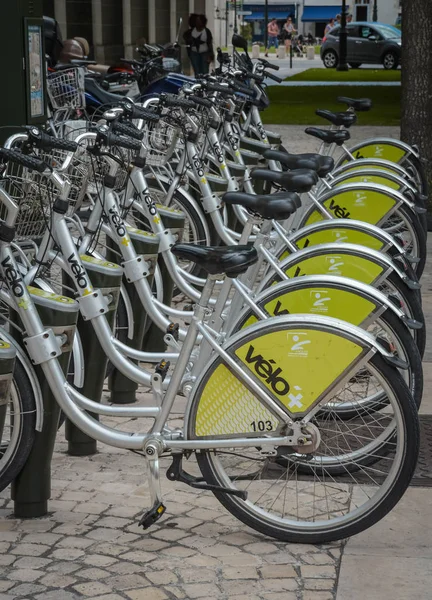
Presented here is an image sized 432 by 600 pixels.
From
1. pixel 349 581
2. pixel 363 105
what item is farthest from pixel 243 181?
pixel 349 581

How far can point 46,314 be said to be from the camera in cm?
422

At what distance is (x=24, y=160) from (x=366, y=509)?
5.66 ft

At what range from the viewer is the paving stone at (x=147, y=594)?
3671 mm

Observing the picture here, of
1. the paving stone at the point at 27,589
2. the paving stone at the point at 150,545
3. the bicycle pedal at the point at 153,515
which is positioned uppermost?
the bicycle pedal at the point at 153,515

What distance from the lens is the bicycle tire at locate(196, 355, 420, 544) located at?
3.98m

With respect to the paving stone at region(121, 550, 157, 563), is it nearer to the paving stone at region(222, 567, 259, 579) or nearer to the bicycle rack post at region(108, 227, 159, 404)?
the paving stone at region(222, 567, 259, 579)

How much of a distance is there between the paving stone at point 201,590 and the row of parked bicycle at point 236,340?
33cm

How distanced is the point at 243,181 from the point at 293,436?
4.15 meters

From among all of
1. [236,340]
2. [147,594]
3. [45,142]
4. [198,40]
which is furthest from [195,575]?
[198,40]

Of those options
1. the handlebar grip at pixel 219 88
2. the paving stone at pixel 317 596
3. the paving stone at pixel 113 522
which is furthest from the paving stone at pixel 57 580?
the handlebar grip at pixel 219 88

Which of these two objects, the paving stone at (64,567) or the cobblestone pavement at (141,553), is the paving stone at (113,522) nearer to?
the cobblestone pavement at (141,553)

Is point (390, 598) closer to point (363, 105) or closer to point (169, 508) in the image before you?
point (169, 508)

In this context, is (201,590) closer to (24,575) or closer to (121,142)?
(24,575)

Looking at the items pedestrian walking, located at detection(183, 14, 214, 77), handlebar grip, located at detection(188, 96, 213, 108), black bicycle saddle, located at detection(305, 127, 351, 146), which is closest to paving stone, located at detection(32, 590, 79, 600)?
handlebar grip, located at detection(188, 96, 213, 108)
